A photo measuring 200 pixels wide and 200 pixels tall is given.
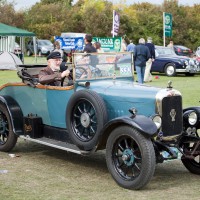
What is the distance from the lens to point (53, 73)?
7.02 meters

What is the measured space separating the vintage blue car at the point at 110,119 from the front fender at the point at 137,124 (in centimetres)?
1

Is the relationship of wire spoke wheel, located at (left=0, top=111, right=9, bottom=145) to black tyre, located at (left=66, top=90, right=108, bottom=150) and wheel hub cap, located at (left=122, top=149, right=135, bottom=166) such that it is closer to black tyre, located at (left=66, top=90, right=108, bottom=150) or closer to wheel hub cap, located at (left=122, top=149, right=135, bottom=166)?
black tyre, located at (left=66, top=90, right=108, bottom=150)

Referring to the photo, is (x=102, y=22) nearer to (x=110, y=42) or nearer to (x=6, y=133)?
(x=110, y=42)

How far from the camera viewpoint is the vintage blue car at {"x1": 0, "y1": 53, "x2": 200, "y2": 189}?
5.40 m

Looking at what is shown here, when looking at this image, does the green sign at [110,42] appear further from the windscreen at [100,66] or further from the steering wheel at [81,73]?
the steering wheel at [81,73]

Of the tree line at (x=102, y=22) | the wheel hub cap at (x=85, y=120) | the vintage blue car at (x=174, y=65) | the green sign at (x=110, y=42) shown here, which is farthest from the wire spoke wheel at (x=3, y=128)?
the tree line at (x=102, y=22)

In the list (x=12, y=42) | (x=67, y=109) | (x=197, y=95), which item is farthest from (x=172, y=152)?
(x=12, y=42)

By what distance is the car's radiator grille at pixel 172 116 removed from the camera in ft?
18.4

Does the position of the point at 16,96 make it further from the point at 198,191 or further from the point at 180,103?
the point at 198,191

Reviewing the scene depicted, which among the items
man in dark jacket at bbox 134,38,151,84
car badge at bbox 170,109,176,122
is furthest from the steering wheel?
man in dark jacket at bbox 134,38,151,84

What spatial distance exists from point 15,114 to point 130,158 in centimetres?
215

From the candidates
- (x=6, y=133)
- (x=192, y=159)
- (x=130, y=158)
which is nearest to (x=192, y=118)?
(x=192, y=159)

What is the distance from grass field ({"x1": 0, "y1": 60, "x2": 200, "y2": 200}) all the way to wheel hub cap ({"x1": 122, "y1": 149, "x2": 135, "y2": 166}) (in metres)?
0.29

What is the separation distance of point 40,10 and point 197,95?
43352mm
